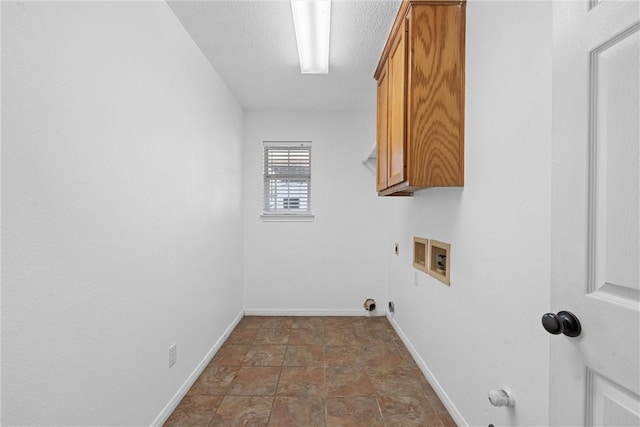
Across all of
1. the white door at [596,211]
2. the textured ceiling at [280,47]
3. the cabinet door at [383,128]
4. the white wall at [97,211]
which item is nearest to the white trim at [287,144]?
the textured ceiling at [280,47]

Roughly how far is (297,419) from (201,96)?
2.44m

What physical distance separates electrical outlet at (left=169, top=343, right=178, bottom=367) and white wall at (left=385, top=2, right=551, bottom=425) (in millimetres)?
1777

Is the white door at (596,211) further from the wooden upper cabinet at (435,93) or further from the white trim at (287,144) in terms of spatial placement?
the white trim at (287,144)

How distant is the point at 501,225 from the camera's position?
1.34 m

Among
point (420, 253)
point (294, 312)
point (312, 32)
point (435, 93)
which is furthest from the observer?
point (294, 312)

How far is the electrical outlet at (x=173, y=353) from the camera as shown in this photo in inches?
74.8

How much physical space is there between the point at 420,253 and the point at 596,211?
181cm

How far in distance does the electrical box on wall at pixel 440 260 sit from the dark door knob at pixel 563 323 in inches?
42.6

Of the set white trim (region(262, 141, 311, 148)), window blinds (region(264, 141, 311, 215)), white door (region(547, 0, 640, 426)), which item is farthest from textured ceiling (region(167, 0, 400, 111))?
white door (region(547, 0, 640, 426))

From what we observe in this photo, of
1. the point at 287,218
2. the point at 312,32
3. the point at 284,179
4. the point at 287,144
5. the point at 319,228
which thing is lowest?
the point at 319,228

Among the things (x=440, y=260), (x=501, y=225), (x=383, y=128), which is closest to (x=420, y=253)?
(x=440, y=260)

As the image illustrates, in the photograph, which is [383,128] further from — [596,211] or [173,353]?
[173,353]

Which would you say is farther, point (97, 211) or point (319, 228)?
point (319, 228)

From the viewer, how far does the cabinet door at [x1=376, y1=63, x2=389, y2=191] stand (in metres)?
2.25
